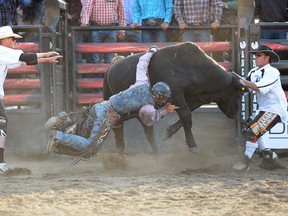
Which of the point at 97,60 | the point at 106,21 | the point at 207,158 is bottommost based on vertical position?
the point at 207,158

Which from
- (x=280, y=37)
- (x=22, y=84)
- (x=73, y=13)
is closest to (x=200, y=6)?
(x=280, y=37)

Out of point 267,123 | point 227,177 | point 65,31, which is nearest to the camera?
point 227,177

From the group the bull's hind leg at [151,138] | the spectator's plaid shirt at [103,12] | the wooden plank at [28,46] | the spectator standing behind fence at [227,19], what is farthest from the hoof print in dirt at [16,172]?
the spectator standing behind fence at [227,19]

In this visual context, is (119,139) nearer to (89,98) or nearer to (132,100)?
(89,98)

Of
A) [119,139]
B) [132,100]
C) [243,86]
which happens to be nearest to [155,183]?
[132,100]

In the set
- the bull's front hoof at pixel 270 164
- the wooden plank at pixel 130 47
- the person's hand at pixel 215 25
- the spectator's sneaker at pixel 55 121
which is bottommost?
the bull's front hoof at pixel 270 164

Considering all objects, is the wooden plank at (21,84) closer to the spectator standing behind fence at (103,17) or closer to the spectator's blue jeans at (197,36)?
the spectator standing behind fence at (103,17)

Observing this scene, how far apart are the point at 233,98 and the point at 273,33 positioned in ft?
4.74

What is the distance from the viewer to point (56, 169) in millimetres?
7492

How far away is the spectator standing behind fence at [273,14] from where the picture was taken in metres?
8.77

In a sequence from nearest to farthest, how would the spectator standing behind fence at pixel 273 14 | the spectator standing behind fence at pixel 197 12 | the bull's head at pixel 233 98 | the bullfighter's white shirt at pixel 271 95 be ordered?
the bullfighter's white shirt at pixel 271 95, the bull's head at pixel 233 98, the spectator standing behind fence at pixel 197 12, the spectator standing behind fence at pixel 273 14

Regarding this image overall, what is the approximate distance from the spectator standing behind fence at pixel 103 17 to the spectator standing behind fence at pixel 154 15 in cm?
29

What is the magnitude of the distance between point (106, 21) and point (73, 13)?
2.26ft

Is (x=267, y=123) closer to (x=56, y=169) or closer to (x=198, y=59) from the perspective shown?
(x=198, y=59)
